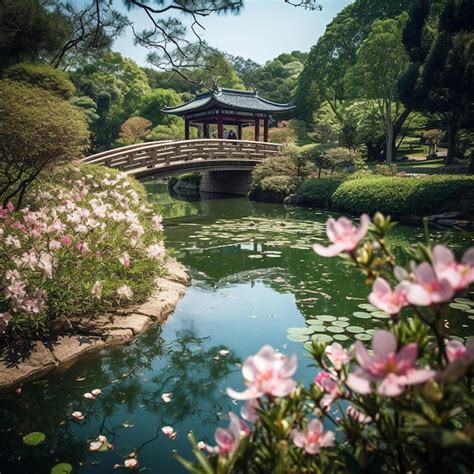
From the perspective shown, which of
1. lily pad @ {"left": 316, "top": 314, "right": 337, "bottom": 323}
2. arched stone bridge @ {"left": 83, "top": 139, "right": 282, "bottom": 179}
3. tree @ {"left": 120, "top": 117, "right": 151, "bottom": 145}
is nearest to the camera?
lily pad @ {"left": 316, "top": 314, "right": 337, "bottom": 323}

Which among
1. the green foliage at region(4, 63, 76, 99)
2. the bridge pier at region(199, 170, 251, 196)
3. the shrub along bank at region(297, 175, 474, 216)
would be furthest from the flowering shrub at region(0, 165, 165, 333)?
the bridge pier at region(199, 170, 251, 196)

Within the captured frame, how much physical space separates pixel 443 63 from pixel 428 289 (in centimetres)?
1529

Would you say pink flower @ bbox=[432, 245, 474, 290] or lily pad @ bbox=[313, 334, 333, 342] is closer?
pink flower @ bbox=[432, 245, 474, 290]

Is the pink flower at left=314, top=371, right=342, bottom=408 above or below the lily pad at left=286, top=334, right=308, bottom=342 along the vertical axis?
above

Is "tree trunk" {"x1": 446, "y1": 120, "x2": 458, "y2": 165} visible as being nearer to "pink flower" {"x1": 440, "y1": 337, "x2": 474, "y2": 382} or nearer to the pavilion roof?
the pavilion roof

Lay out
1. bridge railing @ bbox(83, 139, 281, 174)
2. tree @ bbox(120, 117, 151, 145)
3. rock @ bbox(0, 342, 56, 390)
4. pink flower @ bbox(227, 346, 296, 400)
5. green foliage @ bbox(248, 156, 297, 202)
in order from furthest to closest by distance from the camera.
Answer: tree @ bbox(120, 117, 151, 145) < green foliage @ bbox(248, 156, 297, 202) < bridge railing @ bbox(83, 139, 281, 174) < rock @ bbox(0, 342, 56, 390) < pink flower @ bbox(227, 346, 296, 400)

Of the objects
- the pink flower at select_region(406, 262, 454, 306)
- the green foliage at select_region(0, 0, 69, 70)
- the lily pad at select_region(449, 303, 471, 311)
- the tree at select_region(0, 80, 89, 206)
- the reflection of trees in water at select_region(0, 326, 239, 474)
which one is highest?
the green foliage at select_region(0, 0, 69, 70)

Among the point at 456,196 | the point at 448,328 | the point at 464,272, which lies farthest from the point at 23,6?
the point at 456,196

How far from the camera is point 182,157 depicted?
54.3 feet

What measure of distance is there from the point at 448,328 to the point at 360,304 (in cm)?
118

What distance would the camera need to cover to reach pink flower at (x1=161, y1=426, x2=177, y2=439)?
8.72 ft

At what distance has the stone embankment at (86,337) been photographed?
11.0ft

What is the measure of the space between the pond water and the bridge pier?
14.0 meters

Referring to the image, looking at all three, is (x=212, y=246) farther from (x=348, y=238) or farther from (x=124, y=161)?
(x=348, y=238)
